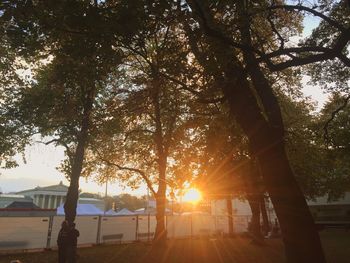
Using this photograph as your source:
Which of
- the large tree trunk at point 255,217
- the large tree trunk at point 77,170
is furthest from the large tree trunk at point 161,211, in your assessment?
the large tree trunk at point 255,217

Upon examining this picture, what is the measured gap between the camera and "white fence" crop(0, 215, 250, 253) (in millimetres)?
17844

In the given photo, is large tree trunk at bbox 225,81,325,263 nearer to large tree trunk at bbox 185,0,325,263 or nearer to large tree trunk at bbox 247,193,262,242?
large tree trunk at bbox 185,0,325,263

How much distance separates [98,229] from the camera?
74.5 feet

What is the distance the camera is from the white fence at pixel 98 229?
58.5 ft

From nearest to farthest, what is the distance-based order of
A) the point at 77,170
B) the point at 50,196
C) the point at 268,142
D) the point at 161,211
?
the point at 268,142 < the point at 77,170 < the point at 161,211 < the point at 50,196

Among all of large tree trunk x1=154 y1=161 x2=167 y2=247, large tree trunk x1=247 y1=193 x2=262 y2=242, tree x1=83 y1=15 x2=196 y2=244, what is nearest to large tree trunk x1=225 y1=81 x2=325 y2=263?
tree x1=83 y1=15 x2=196 y2=244

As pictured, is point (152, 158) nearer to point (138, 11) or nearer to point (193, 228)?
point (193, 228)

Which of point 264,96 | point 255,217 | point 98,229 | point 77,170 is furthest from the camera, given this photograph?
point 255,217

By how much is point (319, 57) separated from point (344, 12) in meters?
5.09

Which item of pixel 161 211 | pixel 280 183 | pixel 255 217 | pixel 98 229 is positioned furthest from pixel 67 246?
pixel 255 217

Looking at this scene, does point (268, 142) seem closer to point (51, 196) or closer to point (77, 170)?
point (77, 170)

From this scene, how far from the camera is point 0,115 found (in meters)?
20.0

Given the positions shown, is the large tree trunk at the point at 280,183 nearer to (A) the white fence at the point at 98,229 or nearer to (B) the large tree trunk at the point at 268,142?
(B) the large tree trunk at the point at 268,142

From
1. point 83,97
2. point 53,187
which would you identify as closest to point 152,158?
point 83,97
